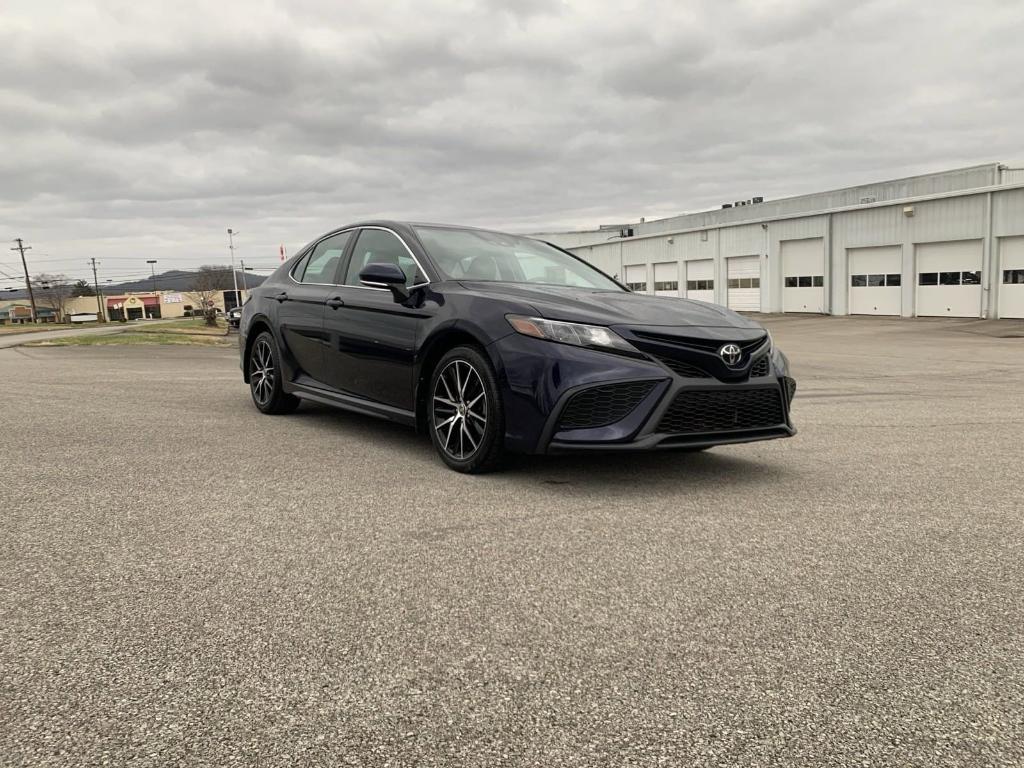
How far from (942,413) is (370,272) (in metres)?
5.37

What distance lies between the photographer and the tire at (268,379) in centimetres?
662

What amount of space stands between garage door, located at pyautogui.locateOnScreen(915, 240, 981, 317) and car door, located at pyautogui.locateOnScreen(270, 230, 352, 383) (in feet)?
96.2

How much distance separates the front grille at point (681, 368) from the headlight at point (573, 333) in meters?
0.17

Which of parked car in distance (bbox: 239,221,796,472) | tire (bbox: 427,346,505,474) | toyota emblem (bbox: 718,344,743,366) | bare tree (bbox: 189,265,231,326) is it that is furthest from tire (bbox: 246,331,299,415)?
bare tree (bbox: 189,265,231,326)

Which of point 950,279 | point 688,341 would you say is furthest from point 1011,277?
point 688,341

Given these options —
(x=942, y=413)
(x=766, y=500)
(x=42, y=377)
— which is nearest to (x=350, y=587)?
(x=766, y=500)

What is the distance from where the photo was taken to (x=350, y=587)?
9.32 feet

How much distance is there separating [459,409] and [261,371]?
9.43 feet

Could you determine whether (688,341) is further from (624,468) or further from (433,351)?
(433,351)

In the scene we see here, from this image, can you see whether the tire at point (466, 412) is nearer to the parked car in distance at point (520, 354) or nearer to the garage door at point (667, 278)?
the parked car in distance at point (520, 354)

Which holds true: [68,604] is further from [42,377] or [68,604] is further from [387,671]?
[42,377]

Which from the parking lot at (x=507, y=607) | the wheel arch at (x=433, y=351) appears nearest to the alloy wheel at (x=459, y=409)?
the wheel arch at (x=433, y=351)

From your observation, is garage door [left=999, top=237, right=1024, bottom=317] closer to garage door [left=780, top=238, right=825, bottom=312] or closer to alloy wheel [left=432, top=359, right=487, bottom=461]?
garage door [left=780, top=238, right=825, bottom=312]

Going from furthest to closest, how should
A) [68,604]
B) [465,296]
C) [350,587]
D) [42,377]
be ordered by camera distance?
[42,377], [465,296], [350,587], [68,604]
